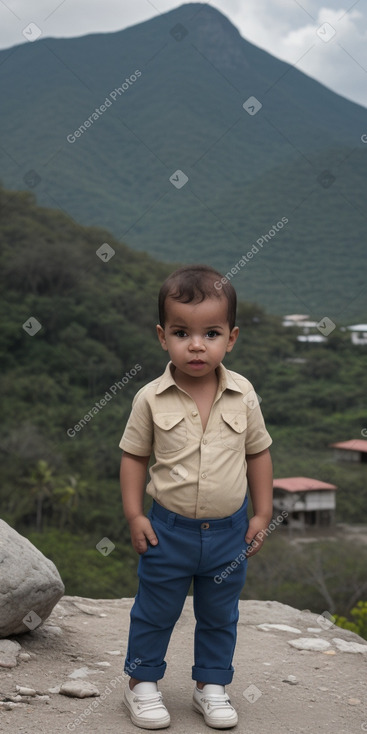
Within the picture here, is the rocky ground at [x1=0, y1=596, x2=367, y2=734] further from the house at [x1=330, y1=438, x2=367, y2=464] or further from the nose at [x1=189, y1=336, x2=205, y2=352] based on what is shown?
the house at [x1=330, y1=438, x2=367, y2=464]

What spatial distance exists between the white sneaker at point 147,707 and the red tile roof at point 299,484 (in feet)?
96.5

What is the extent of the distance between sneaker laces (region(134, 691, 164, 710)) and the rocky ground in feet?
0.25

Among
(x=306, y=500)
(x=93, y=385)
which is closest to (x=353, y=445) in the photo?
(x=306, y=500)

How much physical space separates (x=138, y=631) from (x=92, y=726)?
1.13ft

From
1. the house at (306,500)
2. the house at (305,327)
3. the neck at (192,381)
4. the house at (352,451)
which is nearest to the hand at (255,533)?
the neck at (192,381)

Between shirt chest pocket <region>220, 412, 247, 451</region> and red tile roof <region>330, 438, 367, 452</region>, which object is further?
red tile roof <region>330, 438, 367, 452</region>

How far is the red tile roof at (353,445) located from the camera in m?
37.7

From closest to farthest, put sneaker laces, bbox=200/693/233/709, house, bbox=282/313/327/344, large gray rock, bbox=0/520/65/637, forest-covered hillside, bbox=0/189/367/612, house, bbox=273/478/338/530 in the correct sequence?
sneaker laces, bbox=200/693/233/709 < large gray rock, bbox=0/520/65/637 < forest-covered hillside, bbox=0/189/367/612 < house, bbox=273/478/338/530 < house, bbox=282/313/327/344

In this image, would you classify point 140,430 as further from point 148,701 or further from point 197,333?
→ point 148,701

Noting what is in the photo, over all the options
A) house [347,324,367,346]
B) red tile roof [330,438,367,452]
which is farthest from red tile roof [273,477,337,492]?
house [347,324,367,346]

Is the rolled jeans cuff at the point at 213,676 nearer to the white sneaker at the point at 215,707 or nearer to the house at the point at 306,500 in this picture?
the white sneaker at the point at 215,707

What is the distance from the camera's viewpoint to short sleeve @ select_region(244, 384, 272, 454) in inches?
107

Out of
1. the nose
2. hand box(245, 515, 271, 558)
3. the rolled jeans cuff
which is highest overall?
the nose

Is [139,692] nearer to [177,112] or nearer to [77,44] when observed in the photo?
[177,112]
